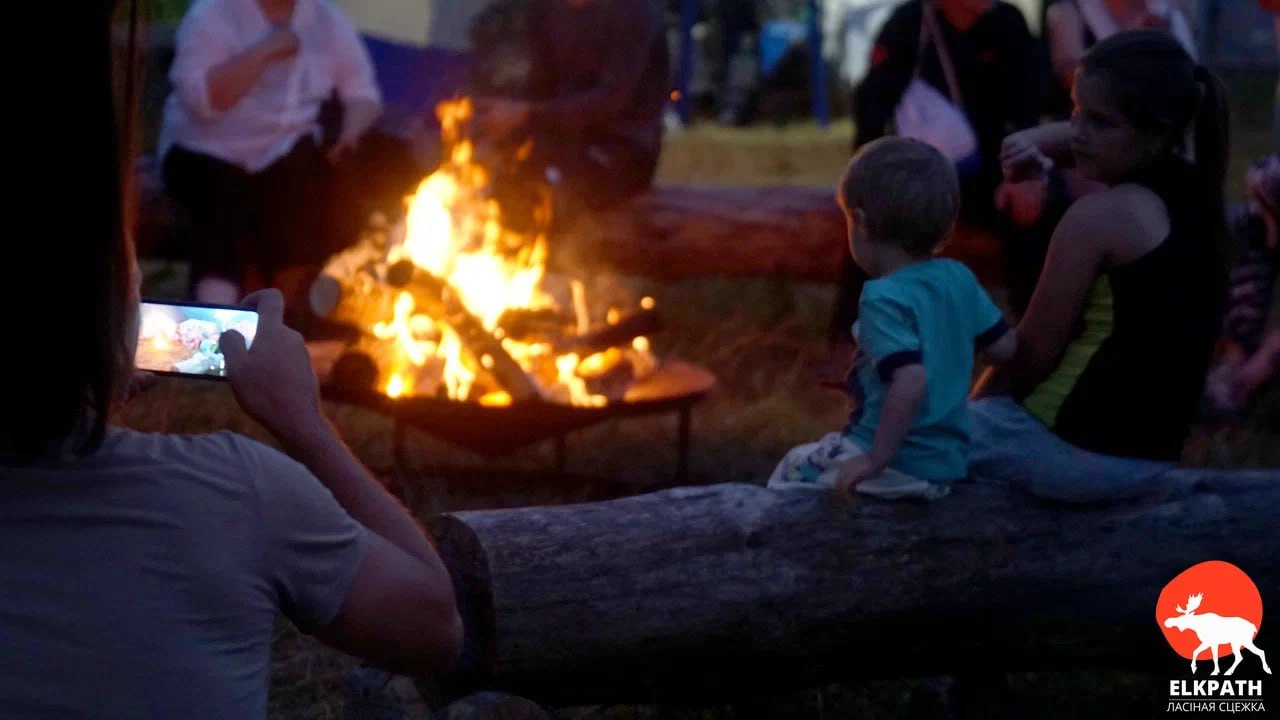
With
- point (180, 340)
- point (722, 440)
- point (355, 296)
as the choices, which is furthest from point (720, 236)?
point (180, 340)

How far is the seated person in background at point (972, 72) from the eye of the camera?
19.9 ft

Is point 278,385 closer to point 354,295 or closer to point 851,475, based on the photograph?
point 851,475

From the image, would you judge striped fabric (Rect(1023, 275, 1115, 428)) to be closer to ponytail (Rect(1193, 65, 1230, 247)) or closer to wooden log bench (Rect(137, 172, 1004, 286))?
ponytail (Rect(1193, 65, 1230, 247))

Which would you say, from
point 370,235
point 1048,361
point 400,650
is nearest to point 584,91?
point 370,235

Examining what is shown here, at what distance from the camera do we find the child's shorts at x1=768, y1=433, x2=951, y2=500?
306 cm

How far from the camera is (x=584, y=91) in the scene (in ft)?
21.7

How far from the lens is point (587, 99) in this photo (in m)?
6.52

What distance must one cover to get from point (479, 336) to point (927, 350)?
208 cm

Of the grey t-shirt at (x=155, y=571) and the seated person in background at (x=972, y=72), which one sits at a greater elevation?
the seated person in background at (x=972, y=72)

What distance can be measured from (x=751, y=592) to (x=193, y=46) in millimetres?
3952

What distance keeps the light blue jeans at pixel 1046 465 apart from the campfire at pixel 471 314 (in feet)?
4.94

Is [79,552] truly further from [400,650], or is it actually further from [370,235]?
[370,235]

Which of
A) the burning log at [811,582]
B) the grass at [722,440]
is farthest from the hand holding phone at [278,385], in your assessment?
the grass at [722,440]

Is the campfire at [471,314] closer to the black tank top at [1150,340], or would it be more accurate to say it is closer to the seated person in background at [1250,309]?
the black tank top at [1150,340]
